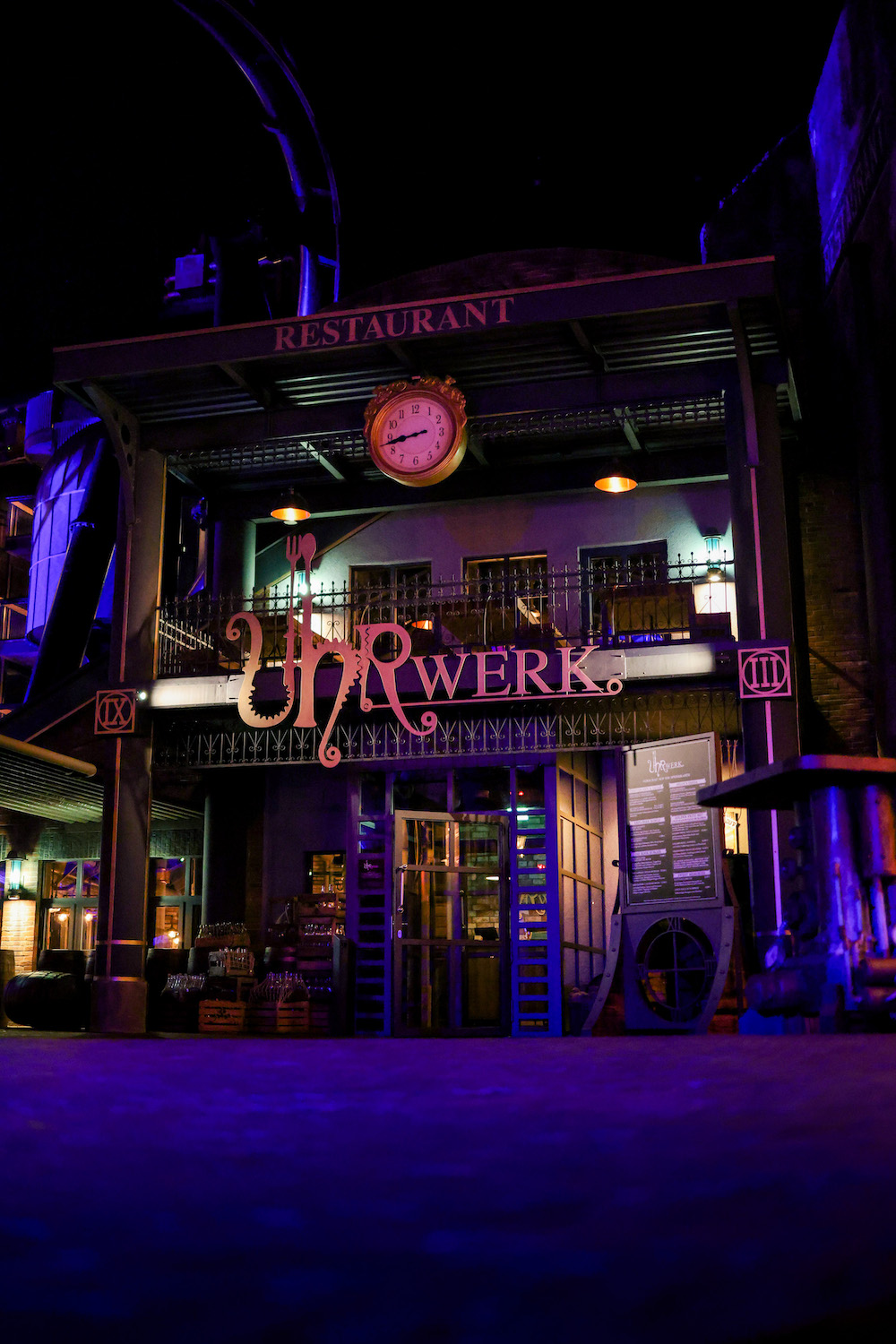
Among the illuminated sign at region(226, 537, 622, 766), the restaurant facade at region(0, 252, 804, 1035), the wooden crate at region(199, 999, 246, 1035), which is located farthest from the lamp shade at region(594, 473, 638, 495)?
the wooden crate at region(199, 999, 246, 1035)

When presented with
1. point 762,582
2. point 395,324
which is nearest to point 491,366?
point 395,324

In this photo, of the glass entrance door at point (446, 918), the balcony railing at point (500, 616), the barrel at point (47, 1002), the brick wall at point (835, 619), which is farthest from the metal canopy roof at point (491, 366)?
the barrel at point (47, 1002)

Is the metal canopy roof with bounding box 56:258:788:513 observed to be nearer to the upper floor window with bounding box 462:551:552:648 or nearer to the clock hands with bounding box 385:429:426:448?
the clock hands with bounding box 385:429:426:448

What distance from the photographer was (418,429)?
12906mm

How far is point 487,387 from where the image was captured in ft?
43.8

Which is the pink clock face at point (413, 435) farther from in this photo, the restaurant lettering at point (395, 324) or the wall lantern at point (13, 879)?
the wall lantern at point (13, 879)

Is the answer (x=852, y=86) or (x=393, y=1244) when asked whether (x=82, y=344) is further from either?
(x=393, y=1244)

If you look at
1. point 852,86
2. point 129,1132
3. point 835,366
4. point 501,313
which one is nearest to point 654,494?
point 835,366

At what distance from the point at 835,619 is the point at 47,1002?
31.0ft

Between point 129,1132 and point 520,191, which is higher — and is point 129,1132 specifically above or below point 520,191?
below

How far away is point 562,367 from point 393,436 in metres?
1.91

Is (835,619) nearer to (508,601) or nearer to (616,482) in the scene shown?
(616,482)

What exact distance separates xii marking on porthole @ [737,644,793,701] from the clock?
3651 mm

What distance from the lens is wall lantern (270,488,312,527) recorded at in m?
14.0
